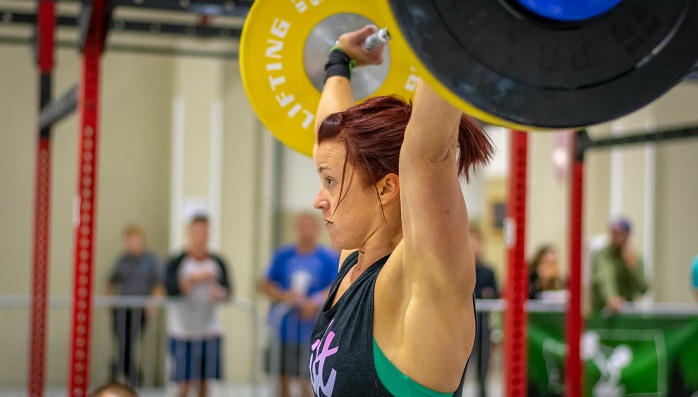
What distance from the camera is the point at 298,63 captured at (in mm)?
2102

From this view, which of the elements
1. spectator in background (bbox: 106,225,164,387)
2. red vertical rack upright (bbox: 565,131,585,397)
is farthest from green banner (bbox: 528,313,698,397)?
spectator in background (bbox: 106,225,164,387)

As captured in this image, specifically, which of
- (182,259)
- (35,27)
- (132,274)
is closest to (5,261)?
(132,274)

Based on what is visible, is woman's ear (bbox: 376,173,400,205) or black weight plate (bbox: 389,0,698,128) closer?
black weight plate (bbox: 389,0,698,128)

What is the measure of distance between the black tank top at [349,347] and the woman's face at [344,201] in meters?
0.06

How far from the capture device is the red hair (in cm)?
141

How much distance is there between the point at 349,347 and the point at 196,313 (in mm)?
5246

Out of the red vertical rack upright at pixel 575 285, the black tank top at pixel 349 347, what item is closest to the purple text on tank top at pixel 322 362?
the black tank top at pixel 349 347

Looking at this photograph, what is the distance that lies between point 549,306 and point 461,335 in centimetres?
562

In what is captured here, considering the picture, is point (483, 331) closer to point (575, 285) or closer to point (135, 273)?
point (575, 285)

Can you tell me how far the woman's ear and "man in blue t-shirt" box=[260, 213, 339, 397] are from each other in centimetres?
491

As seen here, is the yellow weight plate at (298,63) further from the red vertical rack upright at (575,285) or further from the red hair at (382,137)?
the red vertical rack upright at (575,285)

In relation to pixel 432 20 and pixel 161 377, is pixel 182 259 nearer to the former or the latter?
pixel 161 377

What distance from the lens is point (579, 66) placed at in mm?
963

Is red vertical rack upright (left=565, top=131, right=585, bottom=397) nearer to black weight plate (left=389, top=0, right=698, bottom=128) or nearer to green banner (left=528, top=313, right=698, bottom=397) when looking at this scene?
green banner (left=528, top=313, right=698, bottom=397)
